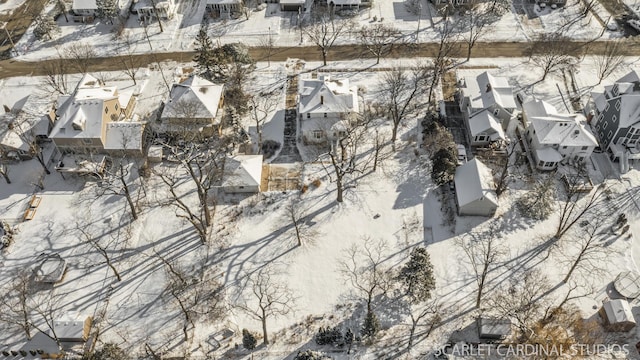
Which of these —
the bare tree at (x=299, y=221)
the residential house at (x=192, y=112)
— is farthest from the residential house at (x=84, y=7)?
the bare tree at (x=299, y=221)

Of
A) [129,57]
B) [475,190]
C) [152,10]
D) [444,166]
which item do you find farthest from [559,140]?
[152,10]

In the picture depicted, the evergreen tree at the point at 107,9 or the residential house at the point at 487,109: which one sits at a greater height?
the evergreen tree at the point at 107,9

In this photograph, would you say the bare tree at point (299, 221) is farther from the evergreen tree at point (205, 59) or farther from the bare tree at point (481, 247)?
the evergreen tree at point (205, 59)

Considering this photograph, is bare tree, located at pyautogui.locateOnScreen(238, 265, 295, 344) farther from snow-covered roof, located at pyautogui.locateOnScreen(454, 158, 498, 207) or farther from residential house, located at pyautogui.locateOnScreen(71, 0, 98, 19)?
residential house, located at pyautogui.locateOnScreen(71, 0, 98, 19)

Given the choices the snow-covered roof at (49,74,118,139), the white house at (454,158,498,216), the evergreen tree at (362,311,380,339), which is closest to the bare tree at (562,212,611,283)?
the white house at (454,158,498,216)

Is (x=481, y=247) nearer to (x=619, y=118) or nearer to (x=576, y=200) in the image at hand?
(x=576, y=200)
